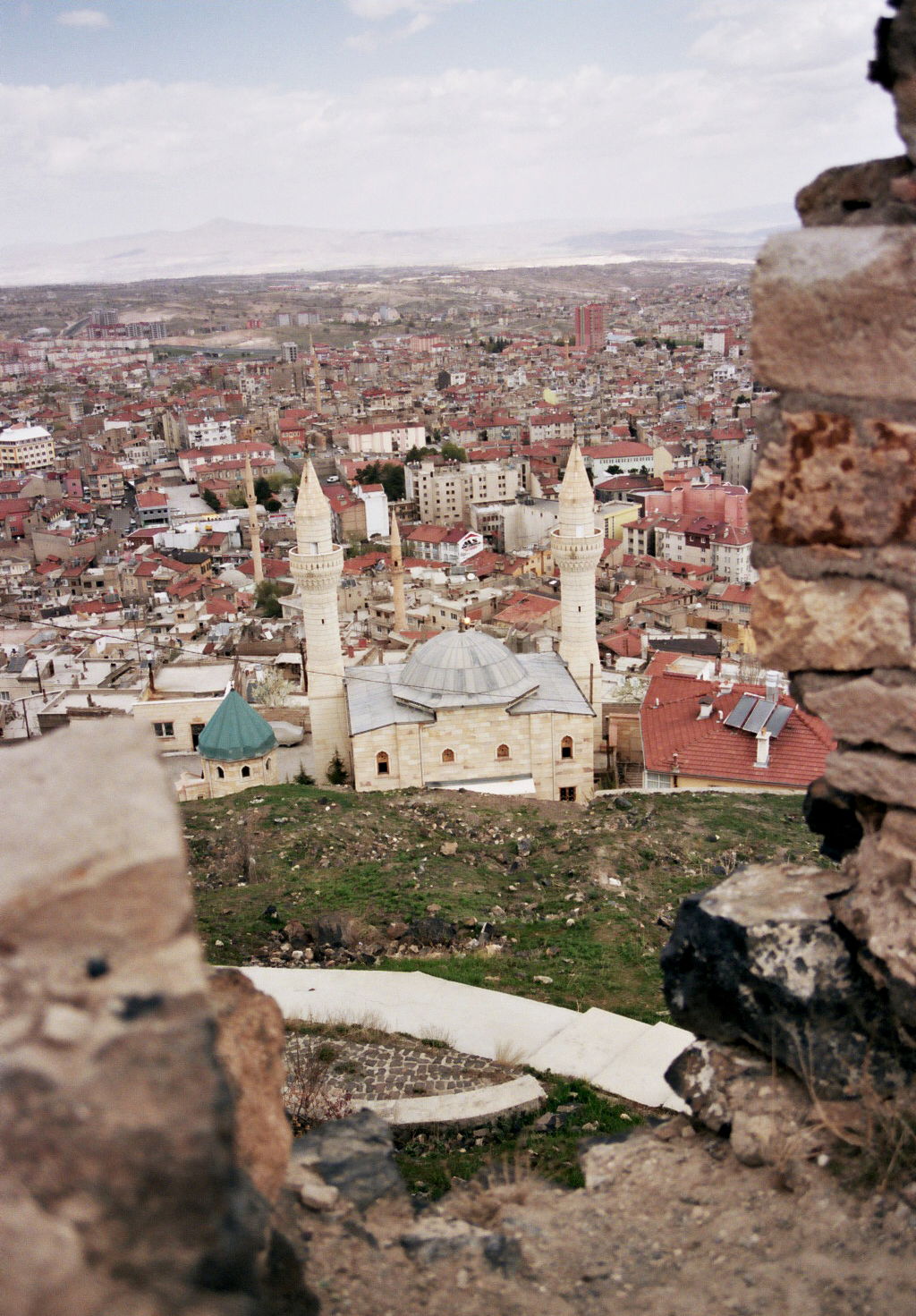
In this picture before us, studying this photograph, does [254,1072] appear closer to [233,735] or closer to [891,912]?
[891,912]

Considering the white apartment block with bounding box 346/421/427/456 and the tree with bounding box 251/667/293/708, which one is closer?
the tree with bounding box 251/667/293/708

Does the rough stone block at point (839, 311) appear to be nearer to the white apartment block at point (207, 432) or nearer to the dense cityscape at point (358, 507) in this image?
the dense cityscape at point (358, 507)

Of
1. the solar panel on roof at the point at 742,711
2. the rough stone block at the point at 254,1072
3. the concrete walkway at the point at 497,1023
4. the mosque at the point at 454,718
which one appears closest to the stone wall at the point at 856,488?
the rough stone block at the point at 254,1072

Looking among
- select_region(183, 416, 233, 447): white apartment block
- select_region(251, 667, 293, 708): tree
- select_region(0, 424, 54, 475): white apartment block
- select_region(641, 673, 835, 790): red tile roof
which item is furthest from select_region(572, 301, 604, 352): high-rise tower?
select_region(641, 673, 835, 790): red tile roof

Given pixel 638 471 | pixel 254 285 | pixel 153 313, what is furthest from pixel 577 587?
pixel 254 285

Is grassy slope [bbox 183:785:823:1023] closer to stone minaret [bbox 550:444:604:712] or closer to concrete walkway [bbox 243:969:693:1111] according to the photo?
concrete walkway [bbox 243:969:693:1111]
